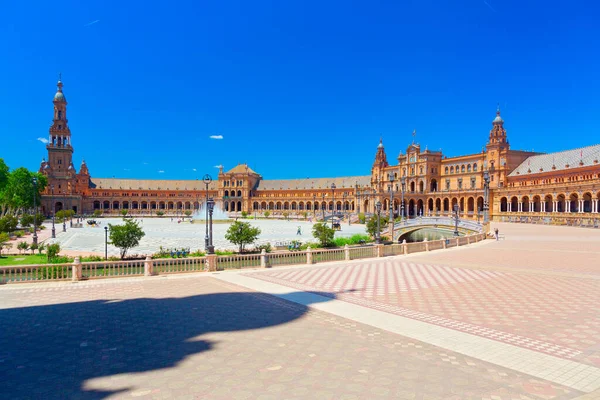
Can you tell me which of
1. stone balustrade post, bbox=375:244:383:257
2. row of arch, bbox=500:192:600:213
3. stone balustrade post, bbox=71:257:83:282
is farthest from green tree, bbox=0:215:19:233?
row of arch, bbox=500:192:600:213

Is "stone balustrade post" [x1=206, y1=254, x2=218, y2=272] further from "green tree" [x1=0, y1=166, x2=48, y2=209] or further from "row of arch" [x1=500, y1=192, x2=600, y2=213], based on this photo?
"green tree" [x1=0, y1=166, x2=48, y2=209]

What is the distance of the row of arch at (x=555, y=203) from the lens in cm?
5944

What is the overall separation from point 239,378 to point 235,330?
278 cm

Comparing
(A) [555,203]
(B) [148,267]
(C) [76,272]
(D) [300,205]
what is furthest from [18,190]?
(A) [555,203]

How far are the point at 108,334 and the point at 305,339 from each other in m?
4.49

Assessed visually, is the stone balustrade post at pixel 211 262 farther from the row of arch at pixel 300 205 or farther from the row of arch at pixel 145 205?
the row of arch at pixel 145 205

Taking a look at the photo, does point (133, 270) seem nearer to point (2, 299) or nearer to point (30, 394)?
point (2, 299)

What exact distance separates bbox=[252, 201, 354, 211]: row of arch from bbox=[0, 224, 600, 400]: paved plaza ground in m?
108

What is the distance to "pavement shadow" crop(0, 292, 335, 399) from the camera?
6.78 m

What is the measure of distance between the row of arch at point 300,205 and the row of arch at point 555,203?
168 ft

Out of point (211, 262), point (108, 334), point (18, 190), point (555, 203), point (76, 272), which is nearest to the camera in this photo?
point (108, 334)

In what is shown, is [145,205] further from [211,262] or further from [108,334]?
[108,334]

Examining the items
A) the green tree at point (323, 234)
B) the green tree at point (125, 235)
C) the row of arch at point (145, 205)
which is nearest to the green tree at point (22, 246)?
the green tree at point (125, 235)

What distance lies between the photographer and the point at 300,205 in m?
134
